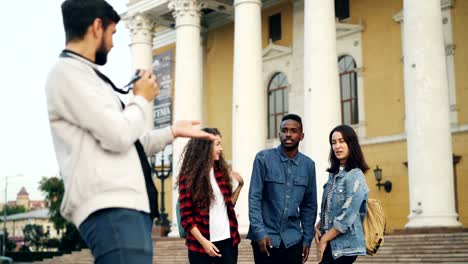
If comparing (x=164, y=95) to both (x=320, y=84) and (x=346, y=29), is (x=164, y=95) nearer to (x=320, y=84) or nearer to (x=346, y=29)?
(x=346, y=29)

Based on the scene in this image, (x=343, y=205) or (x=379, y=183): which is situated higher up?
(x=379, y=183)

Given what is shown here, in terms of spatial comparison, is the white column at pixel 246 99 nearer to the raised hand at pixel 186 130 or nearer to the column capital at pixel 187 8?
the column capital at pixel 187 8

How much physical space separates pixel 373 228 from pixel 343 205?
1.12 feet

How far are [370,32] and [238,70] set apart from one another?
5271mm

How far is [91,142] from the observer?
2.49 meters

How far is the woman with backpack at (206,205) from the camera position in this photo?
5316mm

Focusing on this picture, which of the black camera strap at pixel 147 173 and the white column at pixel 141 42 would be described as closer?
the black camera strap at pixel 147 173

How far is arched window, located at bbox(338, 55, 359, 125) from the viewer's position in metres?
23.7

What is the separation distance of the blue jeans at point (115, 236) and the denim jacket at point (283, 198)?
11.6 feet

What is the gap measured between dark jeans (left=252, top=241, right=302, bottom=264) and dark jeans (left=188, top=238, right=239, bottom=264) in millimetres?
584

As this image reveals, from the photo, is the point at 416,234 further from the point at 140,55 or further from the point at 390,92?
the point at 140,55

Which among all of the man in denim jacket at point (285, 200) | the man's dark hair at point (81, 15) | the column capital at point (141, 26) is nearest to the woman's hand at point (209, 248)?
the man in denim jacket at point (285, 200)

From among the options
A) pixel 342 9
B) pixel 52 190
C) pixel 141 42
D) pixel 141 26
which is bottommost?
pixel 52 190

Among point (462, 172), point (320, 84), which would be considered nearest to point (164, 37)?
point (320, 84)
